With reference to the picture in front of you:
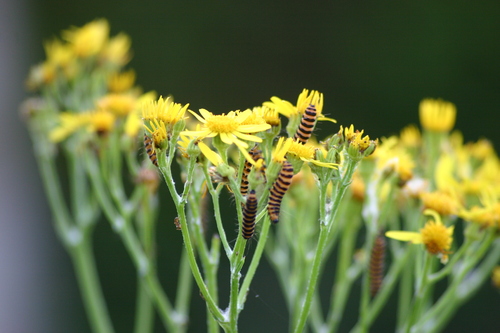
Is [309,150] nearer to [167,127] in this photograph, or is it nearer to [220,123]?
[220,123]

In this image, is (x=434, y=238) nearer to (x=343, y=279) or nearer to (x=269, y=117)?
(x=343, y=279)

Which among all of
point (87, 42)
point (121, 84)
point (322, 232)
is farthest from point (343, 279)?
point (87, 42)

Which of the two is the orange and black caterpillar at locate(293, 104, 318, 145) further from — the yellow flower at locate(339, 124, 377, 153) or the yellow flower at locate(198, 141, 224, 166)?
the yellow flower at locate(198, 141, 224, 166)

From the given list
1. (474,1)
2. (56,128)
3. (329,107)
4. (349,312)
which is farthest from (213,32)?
(56,128)

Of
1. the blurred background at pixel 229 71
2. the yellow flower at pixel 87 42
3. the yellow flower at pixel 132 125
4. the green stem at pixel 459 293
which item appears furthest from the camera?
the blurred background at pixel 229 71

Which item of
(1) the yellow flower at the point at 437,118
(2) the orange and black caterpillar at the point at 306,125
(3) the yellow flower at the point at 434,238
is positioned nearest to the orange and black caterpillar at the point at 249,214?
(2) the orange and black caterpillar at the point at 306,125

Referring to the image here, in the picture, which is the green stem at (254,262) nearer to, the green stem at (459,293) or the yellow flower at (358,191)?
the green stem at (459,293)
